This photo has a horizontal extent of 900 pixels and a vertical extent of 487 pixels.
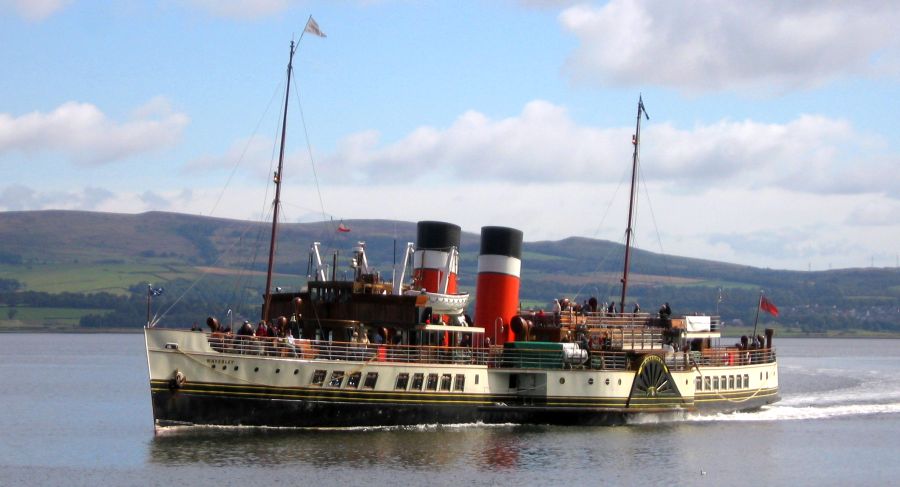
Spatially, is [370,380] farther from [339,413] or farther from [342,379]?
[339,413]

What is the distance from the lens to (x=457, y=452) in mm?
42875

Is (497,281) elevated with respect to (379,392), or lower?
elevated

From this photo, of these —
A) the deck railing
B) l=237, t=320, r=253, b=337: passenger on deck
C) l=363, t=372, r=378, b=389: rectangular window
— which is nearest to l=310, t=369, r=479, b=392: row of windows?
l=363, t=372, r=378, b=389: rectangular window

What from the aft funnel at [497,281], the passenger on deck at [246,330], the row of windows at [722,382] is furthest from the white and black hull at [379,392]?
the aft funnel at [497,281]

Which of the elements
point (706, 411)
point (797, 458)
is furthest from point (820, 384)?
point (797, 458)

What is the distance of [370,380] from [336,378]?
1.39m

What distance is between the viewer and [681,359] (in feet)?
178

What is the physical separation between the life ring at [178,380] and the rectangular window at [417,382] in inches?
337

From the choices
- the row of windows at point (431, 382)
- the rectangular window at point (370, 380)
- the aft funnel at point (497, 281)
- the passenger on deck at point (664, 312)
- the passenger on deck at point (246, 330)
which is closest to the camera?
the passenger on deck at point (246, 330)

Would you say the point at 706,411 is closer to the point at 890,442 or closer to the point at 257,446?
the point at 890,442

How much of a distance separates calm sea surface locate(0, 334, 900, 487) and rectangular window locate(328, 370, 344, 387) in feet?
5.76

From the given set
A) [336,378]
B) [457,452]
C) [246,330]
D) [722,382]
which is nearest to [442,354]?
[336,378]

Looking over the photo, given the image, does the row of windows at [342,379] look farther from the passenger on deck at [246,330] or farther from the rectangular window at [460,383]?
the rectangular window at [460,383]

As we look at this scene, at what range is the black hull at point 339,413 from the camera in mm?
43219
